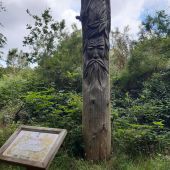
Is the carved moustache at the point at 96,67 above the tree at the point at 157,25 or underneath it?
underneath

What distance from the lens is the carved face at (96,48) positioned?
4.06 meters

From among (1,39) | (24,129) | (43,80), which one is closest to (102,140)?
(24,129)

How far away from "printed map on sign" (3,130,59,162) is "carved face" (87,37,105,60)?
1.73 metres

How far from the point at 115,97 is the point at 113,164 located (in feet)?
11.8

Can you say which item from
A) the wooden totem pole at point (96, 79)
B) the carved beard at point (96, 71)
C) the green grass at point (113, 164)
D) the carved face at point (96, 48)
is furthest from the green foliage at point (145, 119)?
the carved face at point (96, 48)

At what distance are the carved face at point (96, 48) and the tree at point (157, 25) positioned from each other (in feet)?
16.0

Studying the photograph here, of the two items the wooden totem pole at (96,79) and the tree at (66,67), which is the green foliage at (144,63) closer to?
the tree at (66,67)

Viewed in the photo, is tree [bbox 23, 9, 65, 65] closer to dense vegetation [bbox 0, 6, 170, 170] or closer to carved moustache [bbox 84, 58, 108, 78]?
dense vegetation [bbox 0, 6, 170, 170]

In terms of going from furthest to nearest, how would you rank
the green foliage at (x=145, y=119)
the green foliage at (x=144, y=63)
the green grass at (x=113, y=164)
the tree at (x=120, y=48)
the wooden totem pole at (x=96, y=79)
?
1. the tree at (x=120, y=48)
2. the green foliage at (x=144, y=63)
3. the green foliage at (x=145, y=119)
4. the wooden totem pole at (x=96, y=79)
5. the green grass at (x=113, y=164)

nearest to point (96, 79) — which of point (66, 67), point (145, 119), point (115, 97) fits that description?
point (145, 119)

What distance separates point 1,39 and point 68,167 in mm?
3208

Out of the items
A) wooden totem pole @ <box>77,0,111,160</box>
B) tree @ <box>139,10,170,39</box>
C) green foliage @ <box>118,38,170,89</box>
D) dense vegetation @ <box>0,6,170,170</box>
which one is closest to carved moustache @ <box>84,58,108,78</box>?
wooden totem pole @ <box>77,0,111,160</box>

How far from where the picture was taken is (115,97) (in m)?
7.14

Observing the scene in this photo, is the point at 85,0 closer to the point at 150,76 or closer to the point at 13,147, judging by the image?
the point at 13,147
